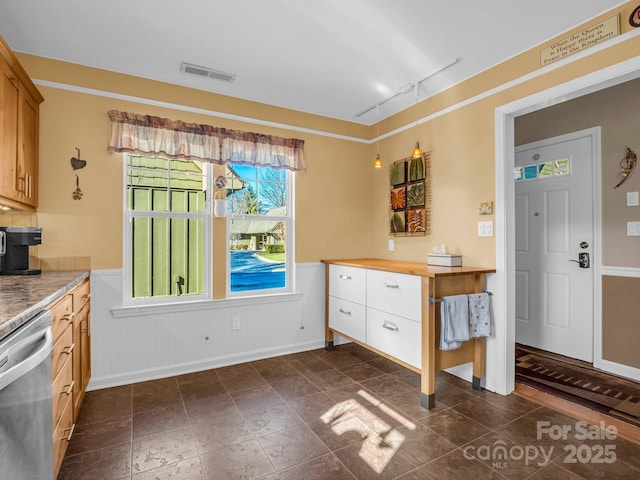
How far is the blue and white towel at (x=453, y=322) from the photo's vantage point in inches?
97.1

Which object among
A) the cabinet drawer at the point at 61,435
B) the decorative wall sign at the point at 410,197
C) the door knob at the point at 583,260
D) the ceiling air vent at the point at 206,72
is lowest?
the cabinet drawer at the point at 61,435

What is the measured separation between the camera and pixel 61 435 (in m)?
1.70

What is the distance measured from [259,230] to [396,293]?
61.3 inches

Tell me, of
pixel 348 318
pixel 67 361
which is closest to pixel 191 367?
pixel 67 361

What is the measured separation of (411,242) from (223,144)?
208cm

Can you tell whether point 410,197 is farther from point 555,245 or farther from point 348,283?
point 555,245

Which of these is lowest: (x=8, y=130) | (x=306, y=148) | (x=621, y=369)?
(x=621, y=369)

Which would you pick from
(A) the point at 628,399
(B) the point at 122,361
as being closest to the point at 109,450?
(B) the point at 122,361

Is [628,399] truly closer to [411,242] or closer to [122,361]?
[411,242]

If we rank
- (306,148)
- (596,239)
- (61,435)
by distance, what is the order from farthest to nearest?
(306,148)
(596,239)
(61,435)

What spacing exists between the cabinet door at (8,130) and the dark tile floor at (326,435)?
1.56m

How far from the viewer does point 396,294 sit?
2756mm

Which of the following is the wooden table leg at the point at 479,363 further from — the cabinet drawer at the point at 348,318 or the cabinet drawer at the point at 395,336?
the cabinet drawer at the point at 348,318

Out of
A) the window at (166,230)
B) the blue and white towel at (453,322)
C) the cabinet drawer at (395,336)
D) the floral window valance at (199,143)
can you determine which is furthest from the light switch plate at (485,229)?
the window at (166,230)
